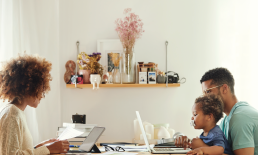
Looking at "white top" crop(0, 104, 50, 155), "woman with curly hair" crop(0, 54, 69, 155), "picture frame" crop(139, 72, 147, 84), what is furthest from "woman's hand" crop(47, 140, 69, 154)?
"picture frame" crop(139, 72, 147, 84)

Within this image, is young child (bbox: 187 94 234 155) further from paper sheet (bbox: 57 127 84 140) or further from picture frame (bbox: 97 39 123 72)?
picture frame (bbox: 97 39 123 72)

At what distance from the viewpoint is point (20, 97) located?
1.52 m

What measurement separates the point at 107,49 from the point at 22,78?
1469 mm

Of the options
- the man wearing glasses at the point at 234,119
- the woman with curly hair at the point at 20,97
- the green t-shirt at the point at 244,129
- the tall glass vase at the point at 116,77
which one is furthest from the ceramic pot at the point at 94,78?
the green t-shirt at the point at 244,129

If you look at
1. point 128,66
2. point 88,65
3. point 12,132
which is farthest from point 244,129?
point 88,65

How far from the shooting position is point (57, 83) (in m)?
2.90

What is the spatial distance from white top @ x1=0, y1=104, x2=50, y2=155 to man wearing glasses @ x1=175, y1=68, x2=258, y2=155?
3.22 ft

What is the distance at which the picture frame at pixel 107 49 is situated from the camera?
286cm

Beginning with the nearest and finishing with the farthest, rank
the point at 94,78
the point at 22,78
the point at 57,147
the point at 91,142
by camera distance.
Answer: the point at 22,78 < the point at 57,147 < the point at 91,142 < the point at 94,78

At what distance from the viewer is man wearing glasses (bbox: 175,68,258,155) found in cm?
153

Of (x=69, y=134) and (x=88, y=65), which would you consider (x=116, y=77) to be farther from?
(x=69, y=134)

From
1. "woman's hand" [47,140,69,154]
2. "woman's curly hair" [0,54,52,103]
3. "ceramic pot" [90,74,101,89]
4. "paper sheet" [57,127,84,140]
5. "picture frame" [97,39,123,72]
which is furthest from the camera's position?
"picture frame" [97,39,123,72]

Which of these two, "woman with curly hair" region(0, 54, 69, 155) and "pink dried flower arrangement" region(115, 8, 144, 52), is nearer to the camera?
"woman with curly hair" region(0, 54, 69, 155)

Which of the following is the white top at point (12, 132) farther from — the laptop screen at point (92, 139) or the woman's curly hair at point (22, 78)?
the laptop screen at point (92, 139)
